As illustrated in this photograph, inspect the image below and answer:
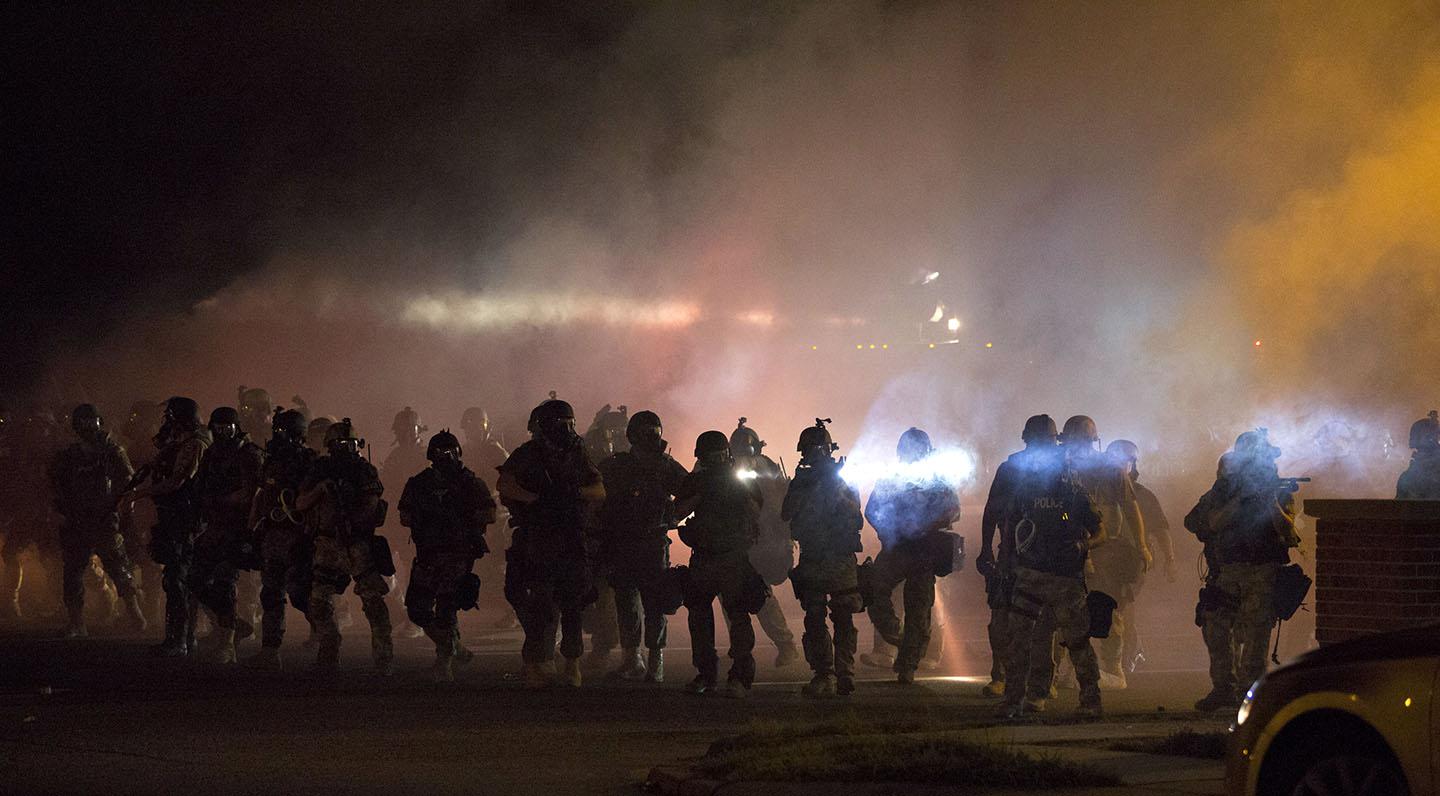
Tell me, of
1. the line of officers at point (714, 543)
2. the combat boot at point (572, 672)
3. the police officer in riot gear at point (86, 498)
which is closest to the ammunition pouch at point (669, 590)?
the line of officers at point (714, 543)

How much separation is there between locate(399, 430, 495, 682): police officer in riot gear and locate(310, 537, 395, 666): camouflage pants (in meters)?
0.28

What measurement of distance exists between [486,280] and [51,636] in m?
14.1

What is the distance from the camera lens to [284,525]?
12477 mm

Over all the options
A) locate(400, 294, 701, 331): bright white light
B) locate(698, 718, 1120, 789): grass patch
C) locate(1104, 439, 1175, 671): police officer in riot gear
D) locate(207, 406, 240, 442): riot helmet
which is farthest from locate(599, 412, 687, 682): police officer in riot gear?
locate(400, 294, 701, 331): bright white light

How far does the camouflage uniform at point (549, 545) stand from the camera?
11.8 meters

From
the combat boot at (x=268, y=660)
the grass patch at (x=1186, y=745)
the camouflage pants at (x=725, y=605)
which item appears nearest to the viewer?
the grass patch at (x=1186, y=745)

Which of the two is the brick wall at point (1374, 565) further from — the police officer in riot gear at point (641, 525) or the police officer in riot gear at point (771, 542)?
the police officer in riot gear at point (771, 542)

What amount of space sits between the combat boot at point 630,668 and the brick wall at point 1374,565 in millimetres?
4763

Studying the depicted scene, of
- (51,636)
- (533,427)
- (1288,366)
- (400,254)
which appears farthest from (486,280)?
(533,427)

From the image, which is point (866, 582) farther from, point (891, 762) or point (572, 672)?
point (891, 762)

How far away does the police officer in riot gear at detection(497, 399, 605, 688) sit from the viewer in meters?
11.8

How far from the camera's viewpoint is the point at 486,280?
2908 cm

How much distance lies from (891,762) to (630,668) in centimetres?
523

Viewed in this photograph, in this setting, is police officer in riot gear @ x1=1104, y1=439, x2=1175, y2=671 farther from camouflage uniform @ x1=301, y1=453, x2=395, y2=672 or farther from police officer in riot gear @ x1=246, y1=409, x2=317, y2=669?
police officer in riot gear @ x1=246, y1=409, x2=317, y2=669
